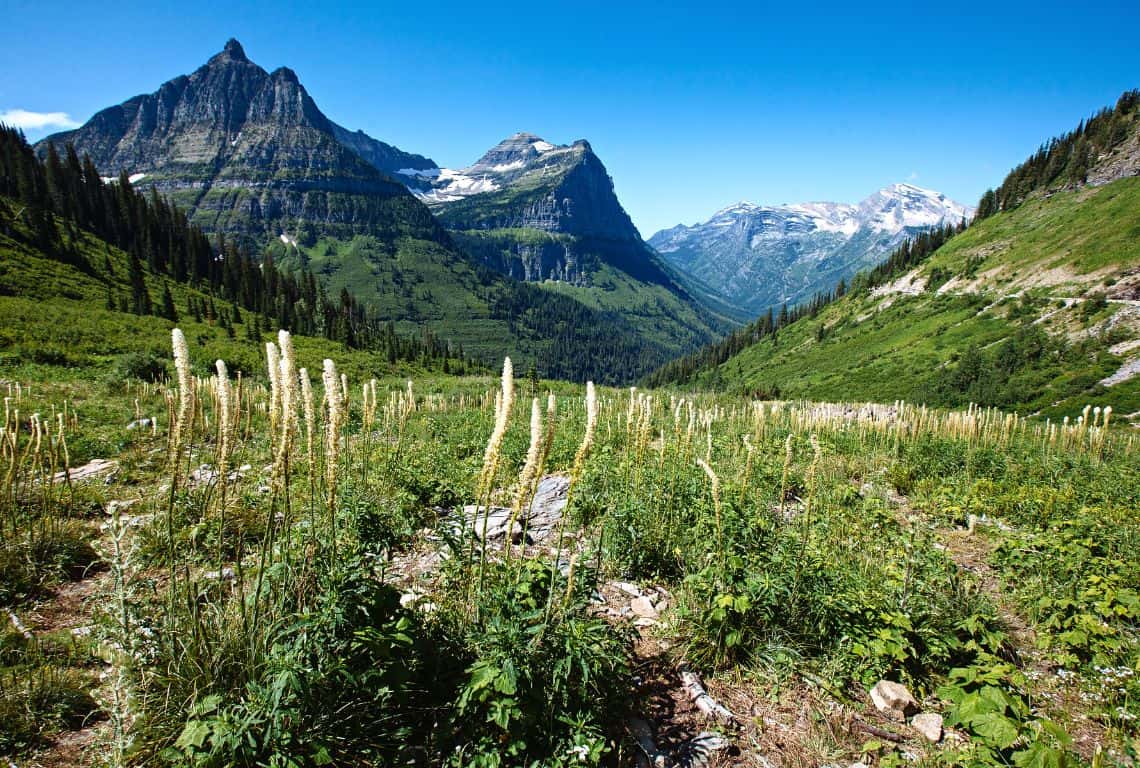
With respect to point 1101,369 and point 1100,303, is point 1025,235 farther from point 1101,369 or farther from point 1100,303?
point 1101,369

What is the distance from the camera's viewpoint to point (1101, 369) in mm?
40156

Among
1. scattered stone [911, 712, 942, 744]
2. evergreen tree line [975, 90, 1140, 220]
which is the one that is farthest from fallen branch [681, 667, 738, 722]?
evergreen tree line [975, 90, 1140, 220]

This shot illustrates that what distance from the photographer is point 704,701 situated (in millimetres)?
5027

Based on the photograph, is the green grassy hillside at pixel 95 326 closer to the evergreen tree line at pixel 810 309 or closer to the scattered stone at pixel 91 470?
the scattered stone at pixel 91 470

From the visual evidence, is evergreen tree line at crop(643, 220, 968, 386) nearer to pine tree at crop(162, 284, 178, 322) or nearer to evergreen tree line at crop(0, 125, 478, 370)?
evergreen tree line at crop(0, 125, 478, 370)

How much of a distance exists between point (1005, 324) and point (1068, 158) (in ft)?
197

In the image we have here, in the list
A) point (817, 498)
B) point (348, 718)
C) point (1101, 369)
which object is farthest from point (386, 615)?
point (1101, 369)

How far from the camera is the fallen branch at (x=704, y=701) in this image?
16.0 ft

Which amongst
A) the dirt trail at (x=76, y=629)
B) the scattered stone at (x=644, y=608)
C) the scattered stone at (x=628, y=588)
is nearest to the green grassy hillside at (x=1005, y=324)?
the scattered stone at (x=628, y=588)

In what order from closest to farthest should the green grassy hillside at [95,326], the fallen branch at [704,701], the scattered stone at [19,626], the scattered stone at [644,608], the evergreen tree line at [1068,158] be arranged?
the fallen branch at [704,701] → the scattered stone at [19,626] → the scattered stone at [644,608] → the green grassy hillside at [95,326] → the evergreen tree line at [1068,158]

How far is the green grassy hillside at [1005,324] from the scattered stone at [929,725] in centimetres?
4491

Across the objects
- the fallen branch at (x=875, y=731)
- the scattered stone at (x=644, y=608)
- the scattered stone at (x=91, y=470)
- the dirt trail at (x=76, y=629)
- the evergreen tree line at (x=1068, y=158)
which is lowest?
the fallen branch at (x=875, y=731)

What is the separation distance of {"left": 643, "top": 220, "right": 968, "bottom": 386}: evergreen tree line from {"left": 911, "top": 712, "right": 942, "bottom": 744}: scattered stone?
328ft

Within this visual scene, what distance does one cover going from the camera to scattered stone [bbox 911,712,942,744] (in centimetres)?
474
